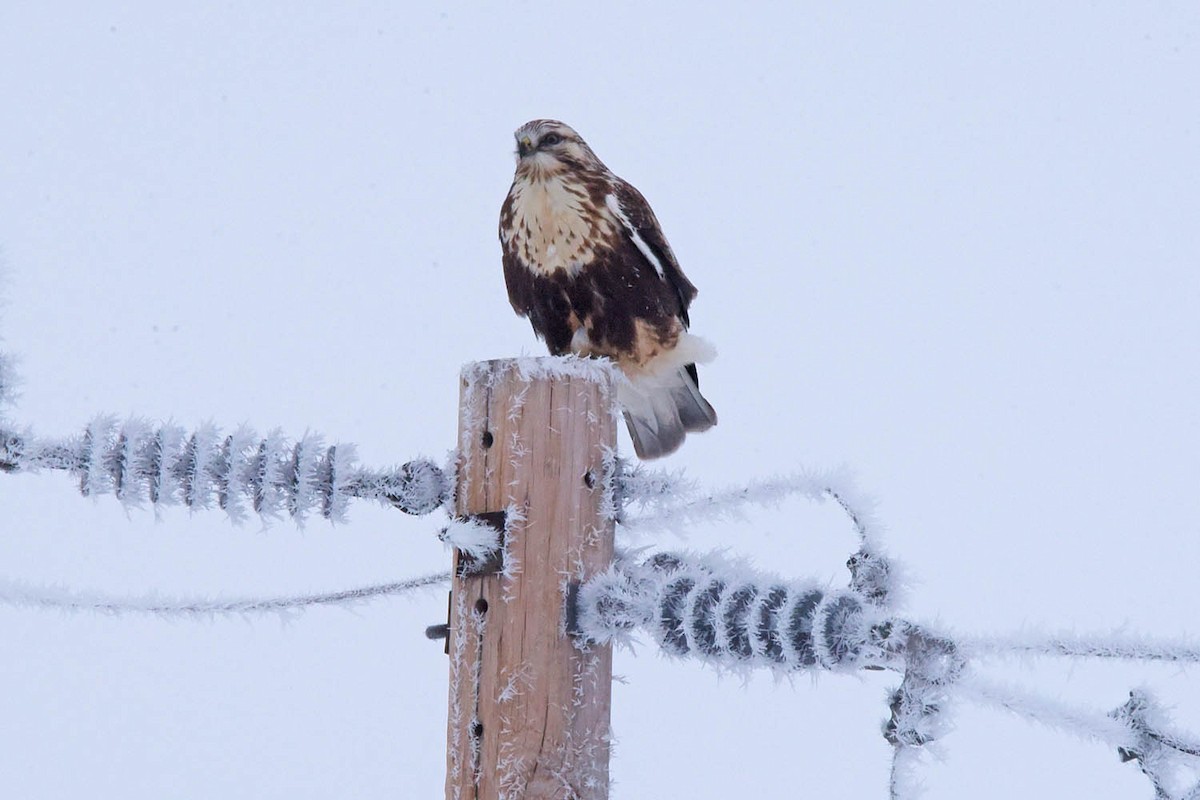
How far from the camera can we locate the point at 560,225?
3455mm

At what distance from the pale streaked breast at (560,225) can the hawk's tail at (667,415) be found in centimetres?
49

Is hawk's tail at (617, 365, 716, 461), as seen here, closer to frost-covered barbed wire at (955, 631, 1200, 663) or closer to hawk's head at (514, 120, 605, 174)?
hawk's head at (514, 120, 605, 174)

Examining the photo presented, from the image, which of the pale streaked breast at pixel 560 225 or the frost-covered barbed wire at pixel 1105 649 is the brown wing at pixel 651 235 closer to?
the pale streaked breast at pixel 560 225

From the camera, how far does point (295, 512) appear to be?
1.93m

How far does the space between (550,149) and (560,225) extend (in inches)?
9.0

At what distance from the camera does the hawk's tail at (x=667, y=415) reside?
3.76 m

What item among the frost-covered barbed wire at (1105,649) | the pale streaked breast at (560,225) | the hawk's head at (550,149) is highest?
the hawk's head at (550,149)

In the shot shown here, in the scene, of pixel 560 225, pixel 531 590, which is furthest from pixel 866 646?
pixel 560 225

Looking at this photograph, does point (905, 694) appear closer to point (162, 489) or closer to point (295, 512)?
point (295, 512)

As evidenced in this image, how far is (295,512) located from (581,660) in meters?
0.47

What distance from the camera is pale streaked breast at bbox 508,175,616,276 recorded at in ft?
11.3

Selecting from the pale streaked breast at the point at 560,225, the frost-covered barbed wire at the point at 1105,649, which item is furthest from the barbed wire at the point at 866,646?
the pale streaked breast at the point at 560,225

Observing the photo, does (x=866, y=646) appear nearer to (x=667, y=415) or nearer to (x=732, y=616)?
(x=732, y=616)

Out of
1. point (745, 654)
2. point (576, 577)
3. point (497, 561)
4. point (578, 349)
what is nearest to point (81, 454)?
point (497, 561)
